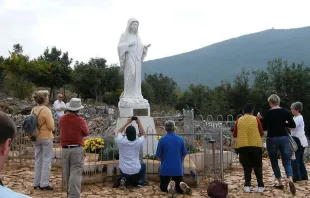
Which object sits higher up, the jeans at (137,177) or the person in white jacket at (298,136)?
the person in white jacket at (298,136)

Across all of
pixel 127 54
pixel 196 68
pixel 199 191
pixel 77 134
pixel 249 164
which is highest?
pixel 196 68

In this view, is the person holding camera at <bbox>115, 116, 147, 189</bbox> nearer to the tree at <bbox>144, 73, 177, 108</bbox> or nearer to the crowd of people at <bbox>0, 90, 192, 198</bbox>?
the crowd of people at <bbox>0, 90, 192, 198</bbox>

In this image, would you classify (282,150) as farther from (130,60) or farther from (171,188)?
(130,60)

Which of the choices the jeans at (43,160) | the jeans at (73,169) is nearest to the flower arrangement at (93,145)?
the jeans at (43,160)

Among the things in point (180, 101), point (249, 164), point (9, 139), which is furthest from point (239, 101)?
point (9, 139)

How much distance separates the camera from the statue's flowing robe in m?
9.37

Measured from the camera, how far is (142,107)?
930 centimetres

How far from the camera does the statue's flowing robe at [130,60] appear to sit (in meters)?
9.37

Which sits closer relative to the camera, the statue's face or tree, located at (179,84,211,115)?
the statue's face

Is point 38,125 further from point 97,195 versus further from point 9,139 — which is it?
point 9,139

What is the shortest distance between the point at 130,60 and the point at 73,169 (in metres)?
4.75

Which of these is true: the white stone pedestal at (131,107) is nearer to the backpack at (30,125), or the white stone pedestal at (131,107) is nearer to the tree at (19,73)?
the backpack at (30,125)

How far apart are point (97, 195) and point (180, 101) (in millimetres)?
37950

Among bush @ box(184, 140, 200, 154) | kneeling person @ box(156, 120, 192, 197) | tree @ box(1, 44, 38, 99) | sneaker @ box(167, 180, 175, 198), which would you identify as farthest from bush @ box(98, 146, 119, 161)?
tree @ box(1, 44, 38, 99)
